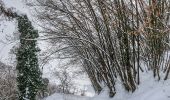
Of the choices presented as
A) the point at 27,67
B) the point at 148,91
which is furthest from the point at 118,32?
the point at 27,67

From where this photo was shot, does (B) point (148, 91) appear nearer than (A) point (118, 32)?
Yes

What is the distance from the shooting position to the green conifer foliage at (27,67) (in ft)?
99.2

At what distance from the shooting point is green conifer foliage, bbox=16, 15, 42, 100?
3025cm

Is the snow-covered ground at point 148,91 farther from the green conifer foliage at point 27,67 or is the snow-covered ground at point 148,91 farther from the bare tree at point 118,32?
the green conifer foliage at point 27,67

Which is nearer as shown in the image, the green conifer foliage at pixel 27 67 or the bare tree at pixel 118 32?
the bare tree at pixel 118 32

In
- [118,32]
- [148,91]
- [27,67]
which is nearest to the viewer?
[148,91]

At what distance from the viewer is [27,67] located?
30.8 m

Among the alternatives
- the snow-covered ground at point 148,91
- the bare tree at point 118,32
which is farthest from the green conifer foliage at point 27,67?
the snow-covered ground at point 148,91

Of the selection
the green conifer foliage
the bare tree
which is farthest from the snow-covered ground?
the green conifer foliage

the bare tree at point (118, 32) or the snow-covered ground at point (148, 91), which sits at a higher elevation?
the bare tree at point (118, 32)

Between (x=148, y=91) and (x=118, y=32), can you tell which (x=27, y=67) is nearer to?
(x=118, y=32)

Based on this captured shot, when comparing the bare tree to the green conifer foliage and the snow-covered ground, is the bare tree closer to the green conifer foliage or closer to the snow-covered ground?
the snow-covered ground

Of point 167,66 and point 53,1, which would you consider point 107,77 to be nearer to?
point 167,66

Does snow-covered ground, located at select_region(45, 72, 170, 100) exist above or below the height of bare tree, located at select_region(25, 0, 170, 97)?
below
